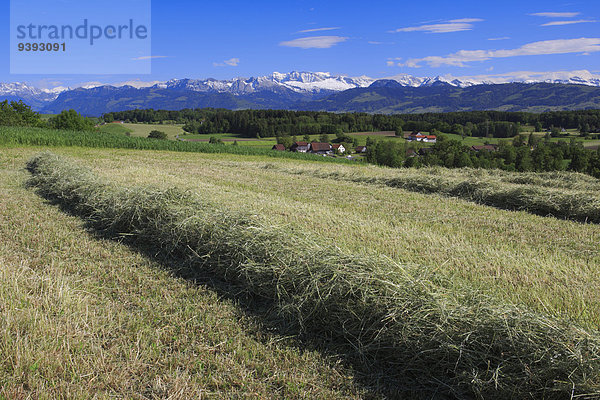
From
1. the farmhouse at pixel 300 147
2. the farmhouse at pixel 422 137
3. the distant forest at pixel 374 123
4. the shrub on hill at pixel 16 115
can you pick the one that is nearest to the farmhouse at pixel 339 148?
the farmhouse at pixel 300 147

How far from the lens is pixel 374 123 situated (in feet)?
384

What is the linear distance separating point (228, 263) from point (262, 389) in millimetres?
2247

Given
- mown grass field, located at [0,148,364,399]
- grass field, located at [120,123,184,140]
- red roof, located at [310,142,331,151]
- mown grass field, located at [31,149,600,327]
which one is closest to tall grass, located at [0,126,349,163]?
mown grass field, located at [31,149,600,327]

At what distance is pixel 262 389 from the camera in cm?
287

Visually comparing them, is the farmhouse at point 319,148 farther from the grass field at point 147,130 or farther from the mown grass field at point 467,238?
the mown grass field at point 467,238

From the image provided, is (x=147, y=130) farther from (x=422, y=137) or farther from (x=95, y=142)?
(x=422, y=137)

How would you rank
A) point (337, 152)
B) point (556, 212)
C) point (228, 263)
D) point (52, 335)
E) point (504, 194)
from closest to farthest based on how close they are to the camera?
1. point (52, 335)
2. point (228, 263)
3. point (556, 212)
4. point (504, 194)
5. point (337, 152)

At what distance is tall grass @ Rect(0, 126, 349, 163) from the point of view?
29156 mm

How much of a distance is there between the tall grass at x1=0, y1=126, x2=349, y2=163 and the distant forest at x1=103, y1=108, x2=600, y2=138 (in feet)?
179

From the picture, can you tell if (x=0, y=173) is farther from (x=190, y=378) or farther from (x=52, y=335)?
(x=190, y=378)

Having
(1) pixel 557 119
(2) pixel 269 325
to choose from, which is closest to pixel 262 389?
(2) pixel 269 325

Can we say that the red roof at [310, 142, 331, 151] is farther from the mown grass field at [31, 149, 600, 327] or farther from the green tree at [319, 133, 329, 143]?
the mown grass field at [31, 149, 600, 327]

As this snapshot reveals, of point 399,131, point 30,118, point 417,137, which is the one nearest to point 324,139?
point 417,137

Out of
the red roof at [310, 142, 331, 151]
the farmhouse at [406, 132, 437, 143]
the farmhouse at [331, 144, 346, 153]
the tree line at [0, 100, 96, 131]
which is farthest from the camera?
the farmhouse at [406, 132, 437, 143]
